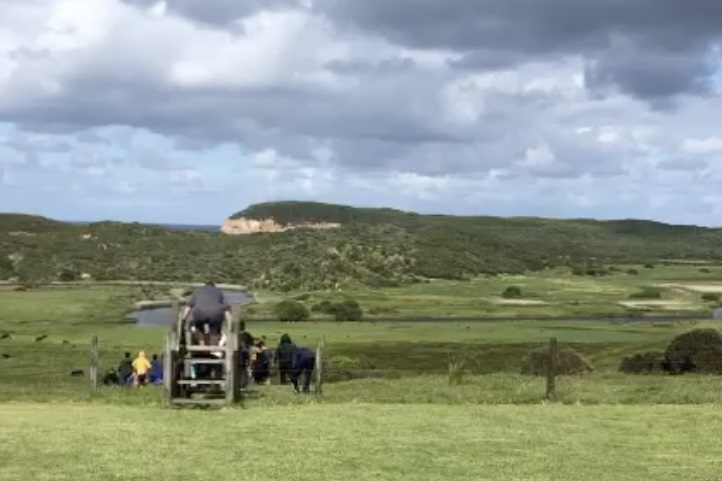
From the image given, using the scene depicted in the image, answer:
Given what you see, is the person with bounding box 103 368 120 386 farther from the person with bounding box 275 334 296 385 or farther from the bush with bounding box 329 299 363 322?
the bush with bounding box 329 299 363 322

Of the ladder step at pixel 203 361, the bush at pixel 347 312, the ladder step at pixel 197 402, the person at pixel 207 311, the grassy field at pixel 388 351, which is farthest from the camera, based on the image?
the bush at pixel 347 312

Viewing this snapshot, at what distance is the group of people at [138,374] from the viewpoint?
30.5 m

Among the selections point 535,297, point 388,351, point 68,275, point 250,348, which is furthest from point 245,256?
point 250,348

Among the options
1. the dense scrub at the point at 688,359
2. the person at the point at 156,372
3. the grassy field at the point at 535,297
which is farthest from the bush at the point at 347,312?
the person at the point at 156,372

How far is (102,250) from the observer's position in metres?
153

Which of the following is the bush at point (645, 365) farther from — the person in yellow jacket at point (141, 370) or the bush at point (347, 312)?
the bush at point (347, 312)

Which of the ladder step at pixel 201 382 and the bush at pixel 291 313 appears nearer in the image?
the ladder step at pixel 201 382

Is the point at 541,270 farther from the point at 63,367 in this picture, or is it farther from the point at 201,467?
the point at 201,467

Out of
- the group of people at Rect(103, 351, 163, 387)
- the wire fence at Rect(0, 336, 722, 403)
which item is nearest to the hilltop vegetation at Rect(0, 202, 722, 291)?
the wire fence at Rect(0, 336, 722, 403)

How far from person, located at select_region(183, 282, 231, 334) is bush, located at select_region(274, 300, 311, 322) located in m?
62.0

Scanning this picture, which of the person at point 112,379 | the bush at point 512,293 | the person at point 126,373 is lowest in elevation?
the bush at point 512,293

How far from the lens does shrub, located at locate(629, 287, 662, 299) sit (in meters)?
117

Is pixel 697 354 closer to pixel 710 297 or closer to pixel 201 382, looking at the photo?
pixel 201 382

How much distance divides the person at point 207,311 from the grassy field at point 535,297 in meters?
68.2
